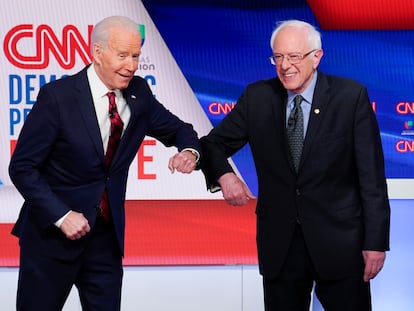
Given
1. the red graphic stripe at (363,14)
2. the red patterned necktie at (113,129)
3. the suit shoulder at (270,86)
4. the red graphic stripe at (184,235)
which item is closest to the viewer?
the red patterned necktie at (113,129)

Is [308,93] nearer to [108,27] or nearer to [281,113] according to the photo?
[281,113]

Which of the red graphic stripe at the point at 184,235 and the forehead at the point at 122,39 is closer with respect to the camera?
the forehead at the point at 122,39

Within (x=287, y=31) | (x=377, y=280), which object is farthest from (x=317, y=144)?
(x=377, y=280)

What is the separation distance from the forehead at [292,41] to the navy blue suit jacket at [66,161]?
1.45 ft

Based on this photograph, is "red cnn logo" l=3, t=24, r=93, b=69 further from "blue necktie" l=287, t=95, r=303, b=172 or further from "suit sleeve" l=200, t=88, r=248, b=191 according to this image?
"blue necktie" l=287, t=95, r=303, b=172

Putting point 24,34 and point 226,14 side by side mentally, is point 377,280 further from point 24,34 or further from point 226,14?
point 24,34

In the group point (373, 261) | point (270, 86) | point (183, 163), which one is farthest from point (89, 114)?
point (373, 261)

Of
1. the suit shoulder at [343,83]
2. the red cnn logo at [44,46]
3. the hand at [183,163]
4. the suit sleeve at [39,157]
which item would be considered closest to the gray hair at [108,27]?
the suit sleeve at [39,157]

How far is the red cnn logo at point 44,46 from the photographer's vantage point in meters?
4.10

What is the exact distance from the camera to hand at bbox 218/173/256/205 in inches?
109

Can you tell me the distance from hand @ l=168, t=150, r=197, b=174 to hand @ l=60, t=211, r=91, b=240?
1.07 ft

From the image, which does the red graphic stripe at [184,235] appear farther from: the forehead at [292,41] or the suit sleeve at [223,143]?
the forehead at [292,41]

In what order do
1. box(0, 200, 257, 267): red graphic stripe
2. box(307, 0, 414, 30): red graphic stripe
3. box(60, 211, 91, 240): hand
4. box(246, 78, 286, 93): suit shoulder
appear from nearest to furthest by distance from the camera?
1. box(60, 211, 91, 240): hand
2. box(246, 78, 286, 93): suit shoulder
3. box(307, 0, 414, 30): red graphic stripe
4. box(0, 200, 257, 267): red graphic stripe

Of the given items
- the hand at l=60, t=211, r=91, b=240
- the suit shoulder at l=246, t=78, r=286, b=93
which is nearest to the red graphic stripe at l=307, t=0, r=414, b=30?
the suit shoulder at l=246, t=78, r=286, b=93
